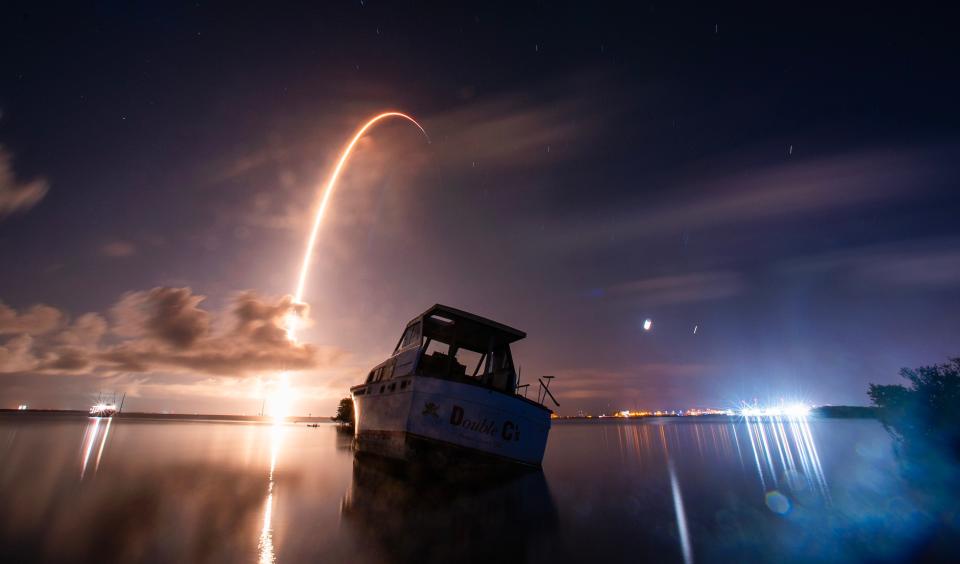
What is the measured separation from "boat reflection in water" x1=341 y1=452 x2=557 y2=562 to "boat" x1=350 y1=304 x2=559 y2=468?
3.69 feet

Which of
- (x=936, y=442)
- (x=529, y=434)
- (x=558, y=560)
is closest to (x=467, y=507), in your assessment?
(x=558, y=560)

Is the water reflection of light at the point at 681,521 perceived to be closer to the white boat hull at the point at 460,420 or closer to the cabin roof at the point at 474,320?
the white boat hull at the point at 460,420

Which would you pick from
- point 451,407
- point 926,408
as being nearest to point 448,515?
point 451,407

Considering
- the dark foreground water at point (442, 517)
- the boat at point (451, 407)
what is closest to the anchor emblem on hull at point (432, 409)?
the boat at point (451, 407)

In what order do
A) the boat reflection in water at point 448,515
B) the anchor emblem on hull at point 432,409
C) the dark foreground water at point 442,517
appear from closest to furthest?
the dark foreground water at point 442,517
the boat reflection in water at point 448,515
the anchor emblem on hull at point 432,409

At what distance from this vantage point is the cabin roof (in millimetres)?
18688

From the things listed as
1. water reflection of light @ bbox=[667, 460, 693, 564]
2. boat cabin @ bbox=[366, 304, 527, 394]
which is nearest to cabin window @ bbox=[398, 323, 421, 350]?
boat cabin @ bbox=[366, 304, 527, 394]

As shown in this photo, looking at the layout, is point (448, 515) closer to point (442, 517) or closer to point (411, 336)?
point (442, 517)

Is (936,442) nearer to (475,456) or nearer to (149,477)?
(475,456)

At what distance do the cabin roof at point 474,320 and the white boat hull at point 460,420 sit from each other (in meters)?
3.65

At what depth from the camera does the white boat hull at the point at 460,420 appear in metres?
16.0

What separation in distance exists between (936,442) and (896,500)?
9519 millimetres

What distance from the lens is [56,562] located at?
248 inches

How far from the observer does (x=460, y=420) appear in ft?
53.0
